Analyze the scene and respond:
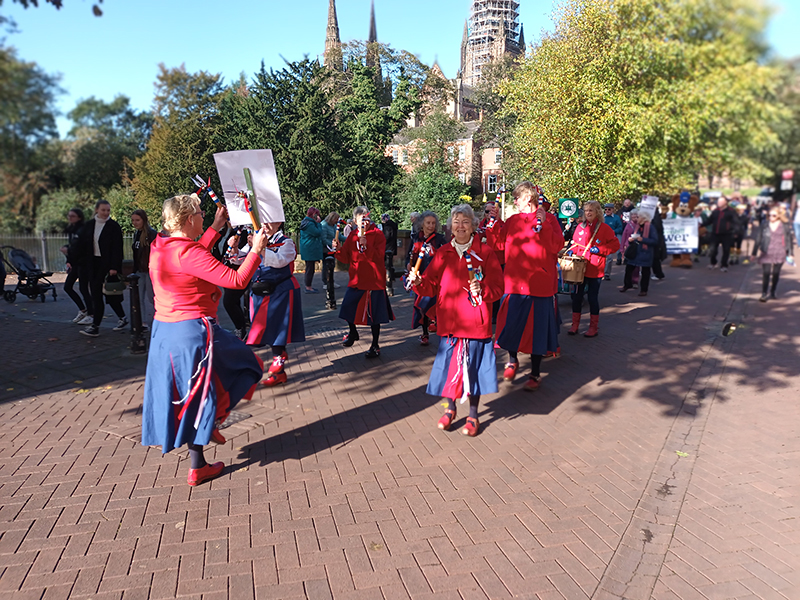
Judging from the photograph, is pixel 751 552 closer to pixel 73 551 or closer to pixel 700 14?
pixel 700 14

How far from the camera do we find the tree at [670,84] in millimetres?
1380

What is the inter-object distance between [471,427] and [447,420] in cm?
22

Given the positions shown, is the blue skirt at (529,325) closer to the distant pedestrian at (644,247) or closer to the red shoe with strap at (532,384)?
the red shoe with strap at (532,384)

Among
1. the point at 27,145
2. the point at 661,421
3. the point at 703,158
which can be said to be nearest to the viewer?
the point at 703,158

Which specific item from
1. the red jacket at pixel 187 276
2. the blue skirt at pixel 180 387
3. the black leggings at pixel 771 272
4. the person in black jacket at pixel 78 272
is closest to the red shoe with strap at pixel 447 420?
the blue skirt at pixel 180 387

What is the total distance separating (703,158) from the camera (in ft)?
5.65

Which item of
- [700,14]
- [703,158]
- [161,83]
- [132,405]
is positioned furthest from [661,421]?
[161,83]

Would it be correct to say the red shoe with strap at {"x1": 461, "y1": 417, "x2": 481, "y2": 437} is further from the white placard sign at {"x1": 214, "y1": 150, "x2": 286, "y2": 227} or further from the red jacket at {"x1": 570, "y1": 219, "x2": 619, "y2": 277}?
the red jacket at {"x1": 570, "y1": 219, "x2": 619, "y2": 277}

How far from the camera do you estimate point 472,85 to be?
6162 cm

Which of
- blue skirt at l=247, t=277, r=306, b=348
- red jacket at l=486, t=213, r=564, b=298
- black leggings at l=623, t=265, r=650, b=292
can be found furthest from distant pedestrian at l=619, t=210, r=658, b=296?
blue skirt at l=247, t=277, r=306, b=348

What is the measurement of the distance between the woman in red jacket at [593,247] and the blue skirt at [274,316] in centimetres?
432

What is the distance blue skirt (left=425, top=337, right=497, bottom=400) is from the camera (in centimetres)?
475

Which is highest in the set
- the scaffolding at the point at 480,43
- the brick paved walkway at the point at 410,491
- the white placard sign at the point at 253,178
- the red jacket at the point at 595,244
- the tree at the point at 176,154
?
the scaffolding at the point at 480,43

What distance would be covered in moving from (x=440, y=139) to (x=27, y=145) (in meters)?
40.8
